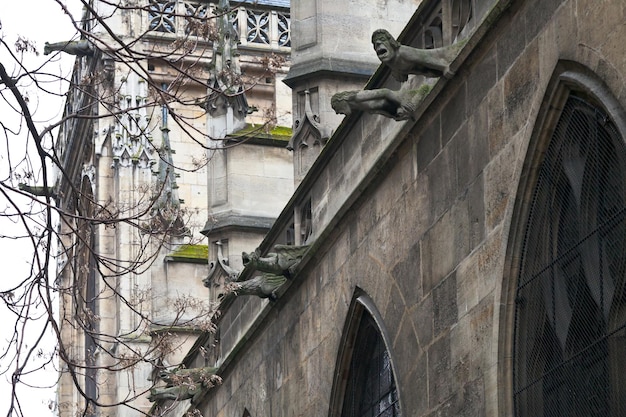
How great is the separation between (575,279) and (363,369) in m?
4.48

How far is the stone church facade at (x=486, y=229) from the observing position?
31.5ft

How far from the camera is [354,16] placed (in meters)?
17.2

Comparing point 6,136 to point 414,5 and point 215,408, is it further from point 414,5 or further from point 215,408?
point 215,408

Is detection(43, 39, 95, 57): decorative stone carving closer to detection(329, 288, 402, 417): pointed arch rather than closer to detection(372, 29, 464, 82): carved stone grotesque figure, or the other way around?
detection(372, 29, 464, 82): carved stone grotesque figure

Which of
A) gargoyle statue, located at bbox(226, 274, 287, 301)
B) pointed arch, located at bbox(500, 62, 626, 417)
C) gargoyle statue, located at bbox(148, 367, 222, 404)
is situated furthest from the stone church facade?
gargoyle statue, located at bbox(148, 367, 222, 404)

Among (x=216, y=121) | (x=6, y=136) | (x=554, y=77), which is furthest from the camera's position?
(x=216, y=121)

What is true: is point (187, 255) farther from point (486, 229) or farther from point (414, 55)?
point (486, 229)

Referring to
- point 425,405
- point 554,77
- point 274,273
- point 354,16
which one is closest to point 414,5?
point 354,16

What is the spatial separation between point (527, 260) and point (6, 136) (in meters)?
3.40

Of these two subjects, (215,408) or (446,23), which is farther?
(215,408)

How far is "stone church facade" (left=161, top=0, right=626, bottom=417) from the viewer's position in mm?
9602

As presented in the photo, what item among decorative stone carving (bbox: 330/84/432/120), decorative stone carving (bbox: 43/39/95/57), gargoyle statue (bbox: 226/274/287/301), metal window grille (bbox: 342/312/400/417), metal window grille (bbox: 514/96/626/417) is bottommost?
metal window grille (bbox: 514/96/626/417)

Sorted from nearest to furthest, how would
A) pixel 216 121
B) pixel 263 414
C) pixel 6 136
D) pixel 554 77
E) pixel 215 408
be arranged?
pixel 554 77, pixel 6 136, pixel 263 414, pixel 215 408, pixel 216 121

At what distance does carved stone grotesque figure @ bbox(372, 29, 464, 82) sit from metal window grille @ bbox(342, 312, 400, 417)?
2.66m
